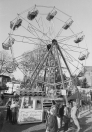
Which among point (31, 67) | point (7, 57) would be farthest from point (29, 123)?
point (7, 57)

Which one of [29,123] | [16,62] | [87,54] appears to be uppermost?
[87,54]

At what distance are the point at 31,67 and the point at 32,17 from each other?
1576 cm

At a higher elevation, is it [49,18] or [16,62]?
[49,18]

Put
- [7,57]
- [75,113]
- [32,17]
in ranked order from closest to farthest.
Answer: [75,113], [32,17], [7,57]

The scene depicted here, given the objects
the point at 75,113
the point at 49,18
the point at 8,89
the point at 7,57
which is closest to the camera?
the point at 75,113

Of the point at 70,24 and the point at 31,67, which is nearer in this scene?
the point at 70,24

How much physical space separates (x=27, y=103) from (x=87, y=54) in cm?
985

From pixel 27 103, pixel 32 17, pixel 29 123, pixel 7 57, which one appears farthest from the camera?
pixel 7 57

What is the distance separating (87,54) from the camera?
609 inches

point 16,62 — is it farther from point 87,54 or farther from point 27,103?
point 87,54

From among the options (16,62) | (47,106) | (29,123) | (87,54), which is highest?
(87,54)

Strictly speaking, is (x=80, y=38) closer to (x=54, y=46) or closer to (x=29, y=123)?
(x=54, y=46)

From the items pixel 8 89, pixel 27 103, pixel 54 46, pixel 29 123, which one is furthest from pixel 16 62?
pixel 8 89

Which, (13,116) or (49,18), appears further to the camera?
(49,18)
